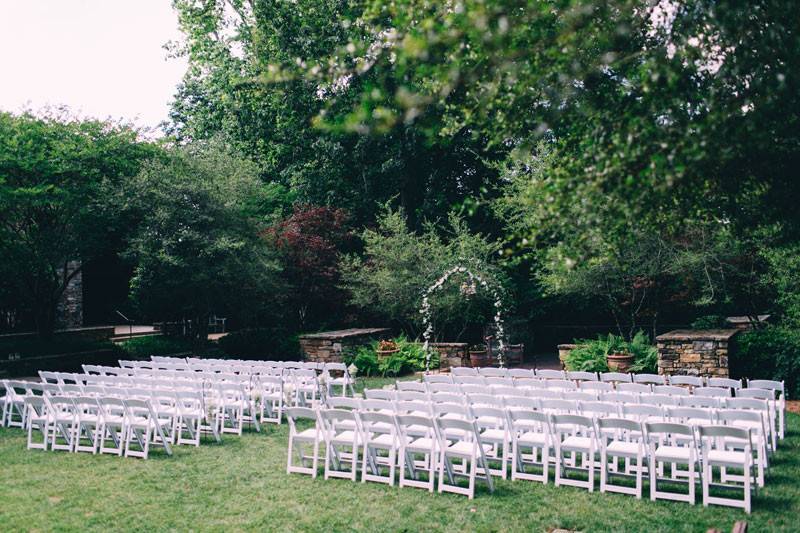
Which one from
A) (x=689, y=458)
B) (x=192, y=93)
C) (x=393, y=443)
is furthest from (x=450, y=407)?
(x=192, y=93)

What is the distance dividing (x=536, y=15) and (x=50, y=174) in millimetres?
14115

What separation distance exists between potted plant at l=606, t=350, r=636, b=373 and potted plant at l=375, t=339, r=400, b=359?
5.23 metres

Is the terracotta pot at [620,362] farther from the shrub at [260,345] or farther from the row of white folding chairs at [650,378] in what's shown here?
the shrub at [260,345]

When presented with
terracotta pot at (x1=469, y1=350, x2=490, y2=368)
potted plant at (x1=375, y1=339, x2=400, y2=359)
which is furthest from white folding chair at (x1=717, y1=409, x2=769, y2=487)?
potted plant at (x1=375, y1=339, x2=400, y2=359)

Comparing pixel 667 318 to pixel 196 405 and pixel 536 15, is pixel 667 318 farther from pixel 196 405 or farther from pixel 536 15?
pixel 536 15

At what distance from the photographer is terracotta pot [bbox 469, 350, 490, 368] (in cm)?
1803

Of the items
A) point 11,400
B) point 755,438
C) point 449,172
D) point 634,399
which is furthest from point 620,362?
point 449,172

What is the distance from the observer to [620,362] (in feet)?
51.0

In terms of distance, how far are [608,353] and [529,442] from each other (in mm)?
8672

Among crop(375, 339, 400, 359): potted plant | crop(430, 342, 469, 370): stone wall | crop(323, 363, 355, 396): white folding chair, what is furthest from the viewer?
crop(430, 342, 469, 370): stone wall

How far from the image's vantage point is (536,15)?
5.68 metres

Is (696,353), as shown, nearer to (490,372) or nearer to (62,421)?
(490,372)

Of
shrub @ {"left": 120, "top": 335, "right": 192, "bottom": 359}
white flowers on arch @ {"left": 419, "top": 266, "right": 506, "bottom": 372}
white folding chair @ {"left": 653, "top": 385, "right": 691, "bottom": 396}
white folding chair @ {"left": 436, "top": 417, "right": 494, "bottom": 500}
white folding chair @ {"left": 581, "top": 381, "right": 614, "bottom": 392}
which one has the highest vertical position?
white flowers on arch @ {"left": 419, "top": 266, "right": 506, "bottom": 372}

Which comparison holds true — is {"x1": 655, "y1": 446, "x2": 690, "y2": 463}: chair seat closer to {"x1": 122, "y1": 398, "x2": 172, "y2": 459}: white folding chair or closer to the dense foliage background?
the dense foliage background
